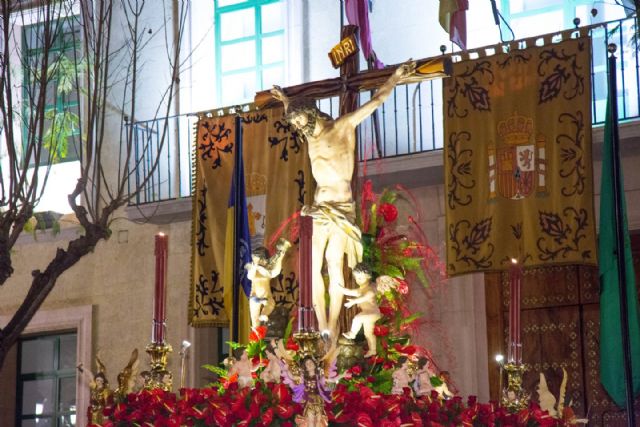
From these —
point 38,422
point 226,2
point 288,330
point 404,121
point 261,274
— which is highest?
point 226,2

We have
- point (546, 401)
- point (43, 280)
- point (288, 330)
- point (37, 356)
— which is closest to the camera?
point (546, 401)

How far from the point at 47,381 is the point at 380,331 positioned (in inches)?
274

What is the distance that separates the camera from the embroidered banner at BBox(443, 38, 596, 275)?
1024cm

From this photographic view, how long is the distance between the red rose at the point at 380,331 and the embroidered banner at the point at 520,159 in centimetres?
299

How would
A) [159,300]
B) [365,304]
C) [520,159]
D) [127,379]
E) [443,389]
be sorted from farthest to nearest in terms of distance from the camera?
1. [520,159]
2. [365,304]
3. [443,389]
4. [127,379]
5. [159,300]

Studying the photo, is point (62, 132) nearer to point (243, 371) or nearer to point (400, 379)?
point (243, 371)

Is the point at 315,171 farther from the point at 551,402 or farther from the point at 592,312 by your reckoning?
the point at 592,312

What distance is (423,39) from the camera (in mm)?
12102

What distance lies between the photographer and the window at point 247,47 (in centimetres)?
1323

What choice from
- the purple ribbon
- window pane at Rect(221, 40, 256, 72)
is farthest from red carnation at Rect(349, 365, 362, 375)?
window pane at Rect(221, 40, 256, 72)

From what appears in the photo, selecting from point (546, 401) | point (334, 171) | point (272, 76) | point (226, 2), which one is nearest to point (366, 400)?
point (546, 401)

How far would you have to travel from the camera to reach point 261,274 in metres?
7.92

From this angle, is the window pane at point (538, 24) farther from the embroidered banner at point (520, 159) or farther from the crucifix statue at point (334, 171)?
the crucifix statue at point (334, 171)

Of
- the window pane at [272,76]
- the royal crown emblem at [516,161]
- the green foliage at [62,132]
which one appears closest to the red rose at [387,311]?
the royal crown emblem at [516,161]
